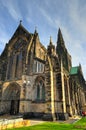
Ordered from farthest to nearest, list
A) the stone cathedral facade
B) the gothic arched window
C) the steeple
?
A: the steeple
the gothic arched window
the stone cathedral facade

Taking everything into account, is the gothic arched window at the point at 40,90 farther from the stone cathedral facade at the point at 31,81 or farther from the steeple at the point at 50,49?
the steeple at the point at 50,49

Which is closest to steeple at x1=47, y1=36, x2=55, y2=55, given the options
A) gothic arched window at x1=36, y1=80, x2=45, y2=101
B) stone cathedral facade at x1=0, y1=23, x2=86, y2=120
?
stone cathedral facade at x1=0, y1=23, x2=86, y2=120

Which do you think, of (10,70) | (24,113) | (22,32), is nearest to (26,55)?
(10,70)

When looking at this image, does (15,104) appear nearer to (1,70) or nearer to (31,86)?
(31,86)

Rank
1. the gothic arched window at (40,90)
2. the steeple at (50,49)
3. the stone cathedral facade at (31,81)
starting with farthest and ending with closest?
the steeple at (50,49) < the gothic arched window at (40,90) < the stone cathedral facade at (31,81)

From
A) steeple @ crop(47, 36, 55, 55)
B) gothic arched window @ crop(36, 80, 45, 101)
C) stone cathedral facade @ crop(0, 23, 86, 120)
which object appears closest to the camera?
stone cathedral facade @ crop(0, 23, 86, 120)

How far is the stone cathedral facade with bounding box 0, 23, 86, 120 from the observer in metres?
19.5

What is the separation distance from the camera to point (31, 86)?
21.8 metres

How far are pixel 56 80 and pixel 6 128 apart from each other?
1279 centimetres

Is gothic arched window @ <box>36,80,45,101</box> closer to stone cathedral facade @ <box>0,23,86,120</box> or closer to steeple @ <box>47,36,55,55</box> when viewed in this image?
stone cathedral facade @ <box>0,23,86,120</box>

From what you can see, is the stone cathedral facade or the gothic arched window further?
the gothic arched window

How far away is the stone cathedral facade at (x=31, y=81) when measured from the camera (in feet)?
64.1

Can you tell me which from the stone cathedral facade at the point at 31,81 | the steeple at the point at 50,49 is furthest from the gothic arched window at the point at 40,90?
the steeple at the point at 50,49

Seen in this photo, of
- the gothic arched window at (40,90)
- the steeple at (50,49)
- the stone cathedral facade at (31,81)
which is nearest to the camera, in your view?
the stone cathedral facade at (31,81)
